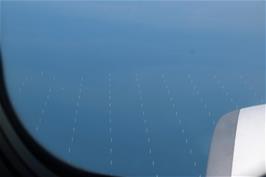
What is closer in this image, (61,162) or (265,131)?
(265,131)

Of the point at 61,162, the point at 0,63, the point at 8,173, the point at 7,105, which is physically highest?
the point at 0,63

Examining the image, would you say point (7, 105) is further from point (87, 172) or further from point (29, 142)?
point (87, 172)

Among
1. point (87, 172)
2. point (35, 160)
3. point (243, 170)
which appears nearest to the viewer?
point (243, 170)

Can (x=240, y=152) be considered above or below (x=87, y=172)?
above

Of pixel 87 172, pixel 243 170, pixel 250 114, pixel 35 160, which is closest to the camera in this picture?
pixel 243 170

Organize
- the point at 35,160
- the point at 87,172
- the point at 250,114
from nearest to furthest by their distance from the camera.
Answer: the point at 250,114 → the point at 87,172 → the point at 35,160

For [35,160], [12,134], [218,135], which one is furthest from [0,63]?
[218,135]

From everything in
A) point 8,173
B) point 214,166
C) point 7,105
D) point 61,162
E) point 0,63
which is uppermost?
point 214,166

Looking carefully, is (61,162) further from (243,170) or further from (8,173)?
(243,170)

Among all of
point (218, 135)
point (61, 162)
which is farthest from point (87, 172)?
point (218, 135)
